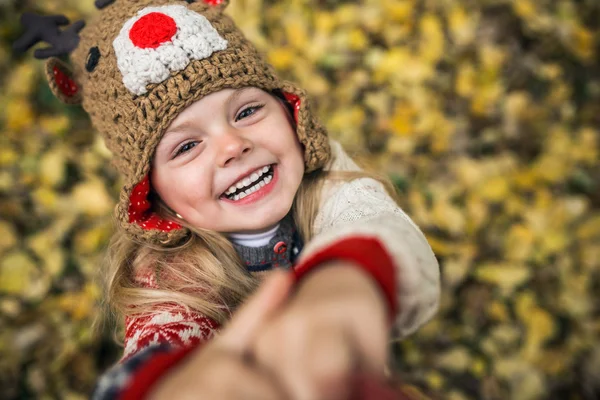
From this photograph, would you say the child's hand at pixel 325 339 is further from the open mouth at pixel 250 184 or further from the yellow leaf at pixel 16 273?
the yellow leaf at pixel 16 273

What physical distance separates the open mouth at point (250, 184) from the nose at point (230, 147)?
0.21 feet

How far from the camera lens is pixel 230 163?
99 cm

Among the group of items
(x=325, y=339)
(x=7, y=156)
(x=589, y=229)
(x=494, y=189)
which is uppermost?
(x=325, y=339)

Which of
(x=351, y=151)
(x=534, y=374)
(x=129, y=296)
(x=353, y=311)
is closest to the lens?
(x=353, y=311)

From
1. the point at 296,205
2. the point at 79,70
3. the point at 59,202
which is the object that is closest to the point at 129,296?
the point at 296,205

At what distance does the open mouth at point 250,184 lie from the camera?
3.38ft

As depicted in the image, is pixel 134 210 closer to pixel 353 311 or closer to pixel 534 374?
pixel 353 311

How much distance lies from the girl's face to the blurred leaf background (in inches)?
27.8

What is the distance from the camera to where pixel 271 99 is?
1.08 meters

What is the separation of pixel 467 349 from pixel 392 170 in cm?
67

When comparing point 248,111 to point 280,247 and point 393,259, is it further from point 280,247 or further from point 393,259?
point 393,259

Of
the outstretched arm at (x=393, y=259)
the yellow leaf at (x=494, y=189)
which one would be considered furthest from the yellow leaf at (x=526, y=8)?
the outstretched arm at (x=393, y=259)

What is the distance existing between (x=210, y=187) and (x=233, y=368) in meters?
0.58

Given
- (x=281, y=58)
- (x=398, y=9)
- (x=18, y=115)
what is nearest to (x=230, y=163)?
(x=281, y=58)
